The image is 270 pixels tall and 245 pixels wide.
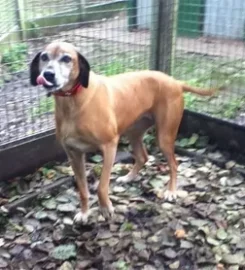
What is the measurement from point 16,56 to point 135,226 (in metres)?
2.16

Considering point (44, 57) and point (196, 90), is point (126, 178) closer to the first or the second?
point (196, 90)

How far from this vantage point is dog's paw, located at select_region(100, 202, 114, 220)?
2.96 metres

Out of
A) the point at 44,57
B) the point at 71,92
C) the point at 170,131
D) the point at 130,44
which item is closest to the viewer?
the point at 44,57

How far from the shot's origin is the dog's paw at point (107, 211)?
2.96 metres

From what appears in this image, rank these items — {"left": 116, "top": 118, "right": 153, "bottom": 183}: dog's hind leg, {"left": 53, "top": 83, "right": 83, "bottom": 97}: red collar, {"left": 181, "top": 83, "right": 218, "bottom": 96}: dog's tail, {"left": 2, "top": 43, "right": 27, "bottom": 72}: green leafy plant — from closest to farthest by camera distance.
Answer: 1. {"left": 53, "top": 83, "right": 83, "bottom": 97}: red collar
2. {"left": 181, "top": 83, "right": 218, "bottom": 96}: dog's tail
3. {"left": 116, "top": 118, "right": 153, "bottom": 183}: dog's hind leg
4. {"left": 2, "top": 43, "right": 27, "bottom": 72}: green leafy plant

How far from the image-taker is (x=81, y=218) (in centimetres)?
301

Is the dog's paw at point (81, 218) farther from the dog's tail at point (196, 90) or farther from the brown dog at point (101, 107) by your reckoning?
the dog's tail at point (196, 90)

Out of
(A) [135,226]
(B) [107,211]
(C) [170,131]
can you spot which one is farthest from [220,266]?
(C) [170,131]

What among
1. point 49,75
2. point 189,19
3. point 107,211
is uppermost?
point 49,75

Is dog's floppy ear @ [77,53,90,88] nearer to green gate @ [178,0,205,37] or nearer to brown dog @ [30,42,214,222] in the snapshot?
brown dog @ [30,42,214,222]

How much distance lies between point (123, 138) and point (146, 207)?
99 centimetres

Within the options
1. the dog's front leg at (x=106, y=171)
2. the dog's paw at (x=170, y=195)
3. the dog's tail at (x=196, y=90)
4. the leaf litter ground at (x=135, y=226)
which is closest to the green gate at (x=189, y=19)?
the dog's tail at (x=196, y=90)

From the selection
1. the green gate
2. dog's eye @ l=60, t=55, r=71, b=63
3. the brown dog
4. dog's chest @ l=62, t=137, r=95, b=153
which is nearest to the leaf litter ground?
the brown dog

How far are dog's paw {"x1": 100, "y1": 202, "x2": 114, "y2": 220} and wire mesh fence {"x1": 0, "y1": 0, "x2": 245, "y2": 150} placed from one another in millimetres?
932
